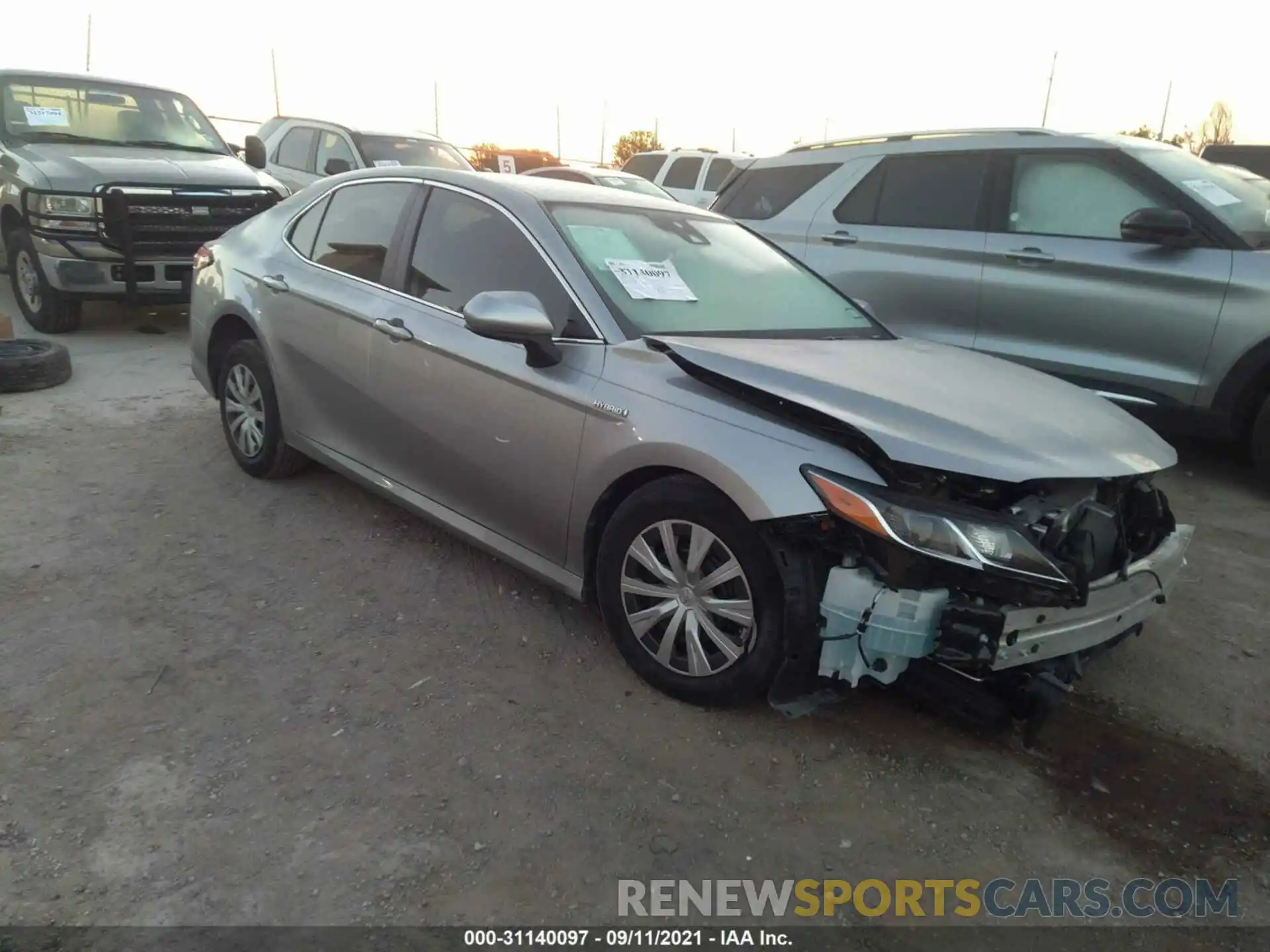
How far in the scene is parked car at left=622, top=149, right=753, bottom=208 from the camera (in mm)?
13438

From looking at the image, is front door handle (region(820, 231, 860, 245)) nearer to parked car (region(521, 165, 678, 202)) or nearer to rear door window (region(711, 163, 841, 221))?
rear door window (region(711, 163, 841, 221))

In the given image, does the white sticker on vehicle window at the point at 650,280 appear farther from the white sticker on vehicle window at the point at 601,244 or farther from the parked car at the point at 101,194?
the parked car at the point at 101,194

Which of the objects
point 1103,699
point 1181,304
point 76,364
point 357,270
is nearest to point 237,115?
point 76,364

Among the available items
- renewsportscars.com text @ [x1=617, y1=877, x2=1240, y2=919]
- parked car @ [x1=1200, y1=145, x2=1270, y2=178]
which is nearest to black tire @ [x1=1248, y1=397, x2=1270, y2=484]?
renewsportscars.com text @ [x1=617, y1=877, x2=1240, y2=919]

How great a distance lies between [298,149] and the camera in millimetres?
11453

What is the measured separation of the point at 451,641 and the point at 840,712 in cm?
139

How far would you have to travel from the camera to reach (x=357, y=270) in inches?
159

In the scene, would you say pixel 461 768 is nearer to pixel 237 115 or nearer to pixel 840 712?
pixel 840 712

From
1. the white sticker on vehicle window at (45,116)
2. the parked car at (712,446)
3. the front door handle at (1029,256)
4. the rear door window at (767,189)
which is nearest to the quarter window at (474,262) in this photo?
the parked car at (712,446)

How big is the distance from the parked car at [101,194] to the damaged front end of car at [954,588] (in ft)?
21.6

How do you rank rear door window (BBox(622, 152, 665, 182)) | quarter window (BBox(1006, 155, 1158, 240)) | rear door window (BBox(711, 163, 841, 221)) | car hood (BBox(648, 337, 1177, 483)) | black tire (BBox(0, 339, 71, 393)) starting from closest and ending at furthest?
car hood (BBox(648, 337, 1177, 483))
quarter window (BBox(1006, 155, 1158, 240))
black tire (BBox(0, 339, 71, 393))
rear door window (BBox(711, 163, 841, 221))
rear door window (BBox(622, 152, 665, 182))

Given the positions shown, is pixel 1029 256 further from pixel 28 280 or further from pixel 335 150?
pixel 335 150

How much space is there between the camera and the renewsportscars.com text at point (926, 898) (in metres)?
2.28

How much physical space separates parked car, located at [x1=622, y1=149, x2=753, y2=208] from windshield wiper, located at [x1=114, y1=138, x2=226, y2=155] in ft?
21.5
